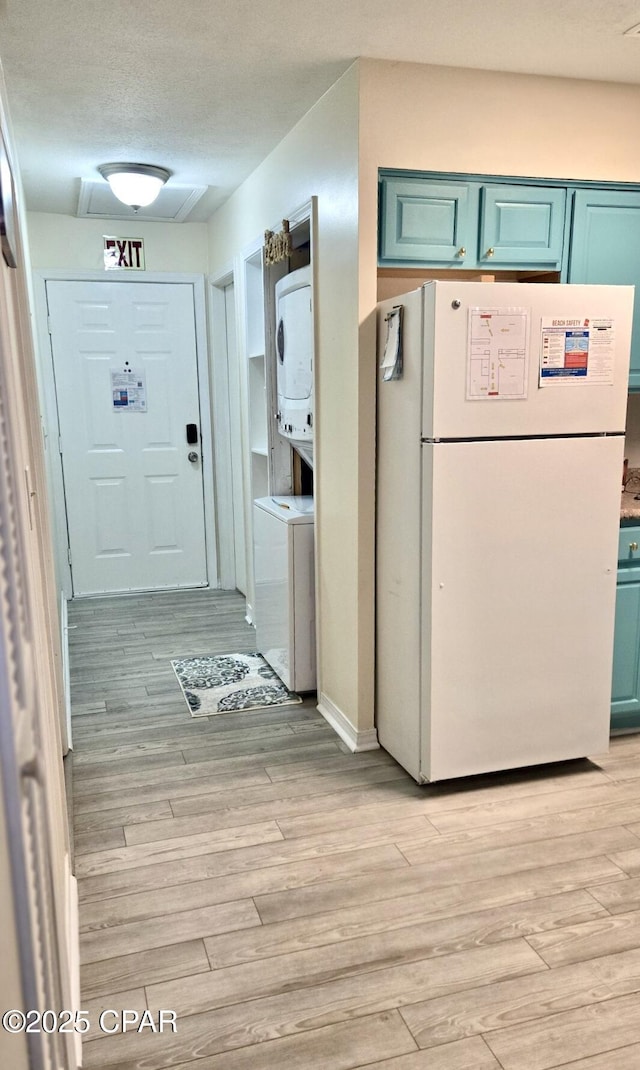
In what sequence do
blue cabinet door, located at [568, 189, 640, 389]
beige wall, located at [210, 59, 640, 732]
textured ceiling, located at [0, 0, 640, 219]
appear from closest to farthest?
textured ceiling, located at [0, 0, 640, 219], beige wall, located at [210, 59, 640, 732], blue cabinet door, located at [568, 189, 640, 389]

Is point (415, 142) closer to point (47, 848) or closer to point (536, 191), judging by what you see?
point (536, 191)

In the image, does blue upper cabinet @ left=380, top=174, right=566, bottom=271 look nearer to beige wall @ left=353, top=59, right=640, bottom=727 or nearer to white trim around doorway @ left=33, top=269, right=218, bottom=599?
beige wall @ left=353, top=59, right=640, bottom=727

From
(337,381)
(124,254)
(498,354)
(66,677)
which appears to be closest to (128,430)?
(124,254)

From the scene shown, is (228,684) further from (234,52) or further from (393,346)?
(234,52)

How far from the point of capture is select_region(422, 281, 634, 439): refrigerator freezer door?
7.83 feet

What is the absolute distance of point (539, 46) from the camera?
A: 2.44m

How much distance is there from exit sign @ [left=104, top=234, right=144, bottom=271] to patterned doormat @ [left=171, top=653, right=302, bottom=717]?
2.56 m

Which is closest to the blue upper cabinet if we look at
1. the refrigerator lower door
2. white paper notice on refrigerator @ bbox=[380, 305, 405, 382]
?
white paper notice on refrigerator @ bbox=[380, 305, 405, 382]

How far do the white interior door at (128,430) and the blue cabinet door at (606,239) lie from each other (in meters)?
2.85

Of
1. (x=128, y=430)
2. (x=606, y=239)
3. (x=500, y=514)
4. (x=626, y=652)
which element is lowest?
(x=626, y=652)

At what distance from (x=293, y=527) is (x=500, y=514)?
1056 mm

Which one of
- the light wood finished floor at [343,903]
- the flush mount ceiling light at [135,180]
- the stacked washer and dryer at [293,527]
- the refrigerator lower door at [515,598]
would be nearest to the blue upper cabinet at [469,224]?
the stacked washer and dryer at [293,527]

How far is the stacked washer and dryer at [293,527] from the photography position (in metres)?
3.27

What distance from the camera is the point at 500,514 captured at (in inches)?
100
